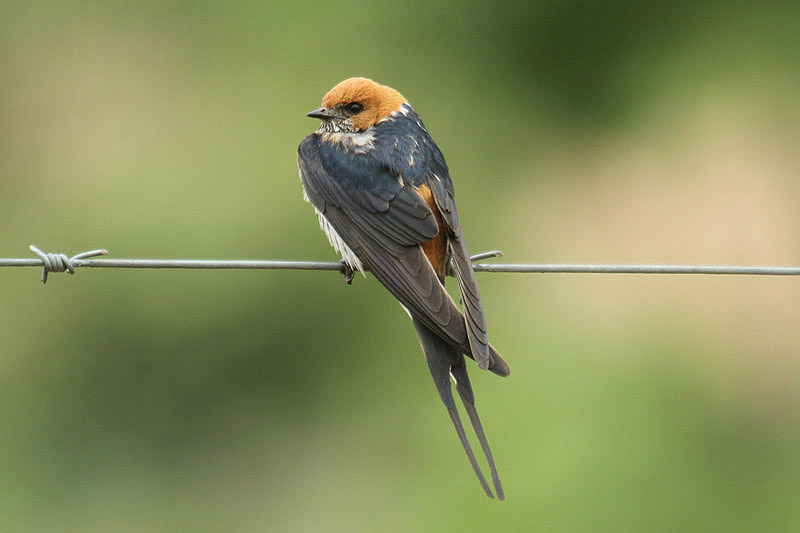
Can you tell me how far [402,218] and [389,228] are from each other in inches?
1.5

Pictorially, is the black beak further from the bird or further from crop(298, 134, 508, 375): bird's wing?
crop(298, 134, 508, 375): bird's wing

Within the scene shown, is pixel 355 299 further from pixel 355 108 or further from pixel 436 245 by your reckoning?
pixel 436 245

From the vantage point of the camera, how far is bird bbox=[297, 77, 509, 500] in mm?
2564

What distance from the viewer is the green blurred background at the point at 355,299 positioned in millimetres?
4160

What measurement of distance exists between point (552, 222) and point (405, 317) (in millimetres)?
926

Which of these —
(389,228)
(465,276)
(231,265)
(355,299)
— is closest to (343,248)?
(389,228)

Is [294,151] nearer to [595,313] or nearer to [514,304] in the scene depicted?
[514,304]

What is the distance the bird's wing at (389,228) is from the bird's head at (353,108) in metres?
0.13

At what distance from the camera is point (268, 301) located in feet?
14.6

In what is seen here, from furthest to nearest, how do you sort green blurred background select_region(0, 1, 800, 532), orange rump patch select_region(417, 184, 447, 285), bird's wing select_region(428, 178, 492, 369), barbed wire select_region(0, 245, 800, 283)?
green blurred background select_region(0, 1, 800, 532) → orange rump patch select_region(417, 184, 447, 285) → bird's wing select_region(428, 178, 492, 369) → barbed wire select_region(0, 245, 800, 283)

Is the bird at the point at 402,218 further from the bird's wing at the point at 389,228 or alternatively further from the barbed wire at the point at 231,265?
the barbed wire at the point at 231,265

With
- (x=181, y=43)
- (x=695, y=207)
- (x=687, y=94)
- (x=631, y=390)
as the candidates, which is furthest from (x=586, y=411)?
(x=181, y=43)

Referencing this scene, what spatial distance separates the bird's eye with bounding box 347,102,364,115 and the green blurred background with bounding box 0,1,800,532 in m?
1.25

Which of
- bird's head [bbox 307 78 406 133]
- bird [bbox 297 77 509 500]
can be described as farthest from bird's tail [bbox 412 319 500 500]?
bird's head [bbox 307 78 406 133]
